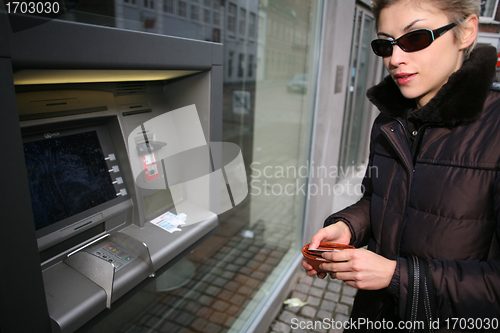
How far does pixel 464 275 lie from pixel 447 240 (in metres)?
0.14

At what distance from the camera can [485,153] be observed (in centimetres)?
117

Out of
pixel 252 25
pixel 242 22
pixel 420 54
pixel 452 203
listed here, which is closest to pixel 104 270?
pixel 452 203

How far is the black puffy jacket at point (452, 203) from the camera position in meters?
1.16

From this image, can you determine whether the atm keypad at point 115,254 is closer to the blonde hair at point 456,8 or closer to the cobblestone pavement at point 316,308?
the blonde hair at point 456,8

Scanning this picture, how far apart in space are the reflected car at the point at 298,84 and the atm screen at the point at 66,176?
2.31 metres

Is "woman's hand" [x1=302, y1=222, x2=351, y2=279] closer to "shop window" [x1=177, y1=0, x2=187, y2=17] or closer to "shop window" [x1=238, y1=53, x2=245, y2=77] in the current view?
"shop window" [x1=177, y1=0, x2=187, y2=17]

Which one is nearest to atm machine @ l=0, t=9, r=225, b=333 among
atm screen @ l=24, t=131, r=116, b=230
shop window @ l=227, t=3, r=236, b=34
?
atm screen @ l=24, t=131, r=116, b=230

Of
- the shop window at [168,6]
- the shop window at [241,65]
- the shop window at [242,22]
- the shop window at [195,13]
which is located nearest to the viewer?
the shop window at [168,6]

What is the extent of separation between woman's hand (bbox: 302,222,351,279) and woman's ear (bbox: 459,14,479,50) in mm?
929

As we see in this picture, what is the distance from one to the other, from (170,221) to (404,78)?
1313mm

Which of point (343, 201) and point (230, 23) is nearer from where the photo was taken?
point (230, 23)

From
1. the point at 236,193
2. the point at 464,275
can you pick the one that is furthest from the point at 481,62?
the point at 236,193

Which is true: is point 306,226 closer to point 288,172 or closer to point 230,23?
point 288,172

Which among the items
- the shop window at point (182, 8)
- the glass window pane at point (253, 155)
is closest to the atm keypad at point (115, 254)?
the glass window pane at point (253, 155)
